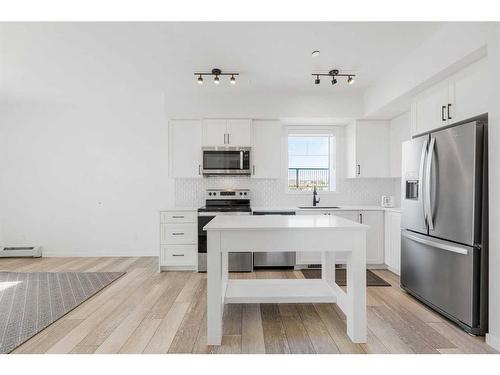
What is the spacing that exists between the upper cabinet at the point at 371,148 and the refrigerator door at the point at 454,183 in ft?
5.87

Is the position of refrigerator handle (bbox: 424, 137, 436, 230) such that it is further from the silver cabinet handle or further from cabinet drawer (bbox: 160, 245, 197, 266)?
cabinet drawer (bbox: 160, 245, 197, 266)

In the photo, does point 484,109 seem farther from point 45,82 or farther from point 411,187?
point 45,82

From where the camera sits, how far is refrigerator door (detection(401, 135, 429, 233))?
271 cm

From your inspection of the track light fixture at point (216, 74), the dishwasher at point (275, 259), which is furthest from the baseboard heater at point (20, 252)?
the track light fixture at point (216, 74)

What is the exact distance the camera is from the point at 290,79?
3.77 m

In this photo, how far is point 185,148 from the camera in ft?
14.2

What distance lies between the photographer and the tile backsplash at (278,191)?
4.70 m

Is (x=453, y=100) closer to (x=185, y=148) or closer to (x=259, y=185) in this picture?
(x=259, y=185)

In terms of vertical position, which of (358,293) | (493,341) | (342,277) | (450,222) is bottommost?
(342,277)

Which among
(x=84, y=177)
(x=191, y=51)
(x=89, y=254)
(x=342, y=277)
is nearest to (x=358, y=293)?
(x=342, y=277)

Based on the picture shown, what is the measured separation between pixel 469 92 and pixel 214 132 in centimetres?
304

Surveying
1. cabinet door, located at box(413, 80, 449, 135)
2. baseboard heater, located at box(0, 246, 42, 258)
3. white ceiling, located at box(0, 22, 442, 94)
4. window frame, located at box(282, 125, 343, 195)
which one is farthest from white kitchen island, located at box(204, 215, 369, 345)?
baseboard heater, located at box(0, 246, 42, 258)

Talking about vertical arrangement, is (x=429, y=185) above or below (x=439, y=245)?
above
